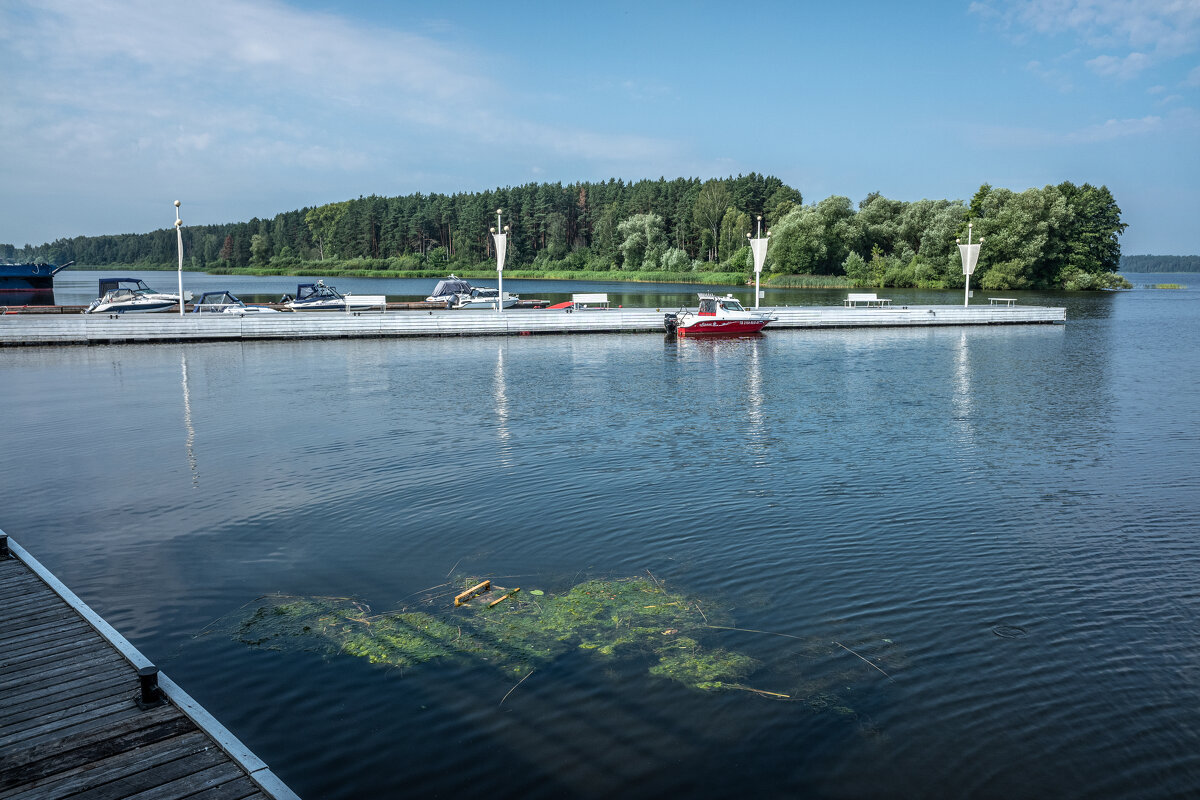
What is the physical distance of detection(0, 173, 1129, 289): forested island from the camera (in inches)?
3376

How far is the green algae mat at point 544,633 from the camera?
23.9 feet

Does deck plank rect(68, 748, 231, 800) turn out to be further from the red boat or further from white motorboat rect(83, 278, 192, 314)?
white motorboat rect(83, 278, 192, 314)

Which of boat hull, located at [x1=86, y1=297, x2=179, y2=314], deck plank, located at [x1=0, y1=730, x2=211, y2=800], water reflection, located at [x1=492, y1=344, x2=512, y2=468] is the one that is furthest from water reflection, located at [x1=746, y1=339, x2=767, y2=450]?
boat hull, located at [x1=86, y1=297, x2=179, y2=314]

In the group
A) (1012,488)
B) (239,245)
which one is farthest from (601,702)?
(239,245)

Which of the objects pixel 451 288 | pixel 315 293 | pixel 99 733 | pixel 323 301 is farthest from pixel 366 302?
pixel 99 733

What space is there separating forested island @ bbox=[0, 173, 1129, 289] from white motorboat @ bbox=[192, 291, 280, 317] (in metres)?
47.6

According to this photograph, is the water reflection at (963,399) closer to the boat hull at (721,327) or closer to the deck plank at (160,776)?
the boat hull at (721,327)

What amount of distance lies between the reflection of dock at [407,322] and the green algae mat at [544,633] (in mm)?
32498

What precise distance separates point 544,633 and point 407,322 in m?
34.3

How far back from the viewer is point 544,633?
8.03m

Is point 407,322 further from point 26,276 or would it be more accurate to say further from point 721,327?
point 26,276

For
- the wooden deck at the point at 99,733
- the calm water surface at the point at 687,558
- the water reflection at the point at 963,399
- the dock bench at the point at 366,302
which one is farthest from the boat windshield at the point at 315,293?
the wooden deck at the point at 99,733

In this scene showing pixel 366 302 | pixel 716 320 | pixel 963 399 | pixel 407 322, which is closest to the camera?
pixel 963 399

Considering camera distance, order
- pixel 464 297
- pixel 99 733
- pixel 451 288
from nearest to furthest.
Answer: pixel 99 733 → pixel 464 297 → pixel 451 288
